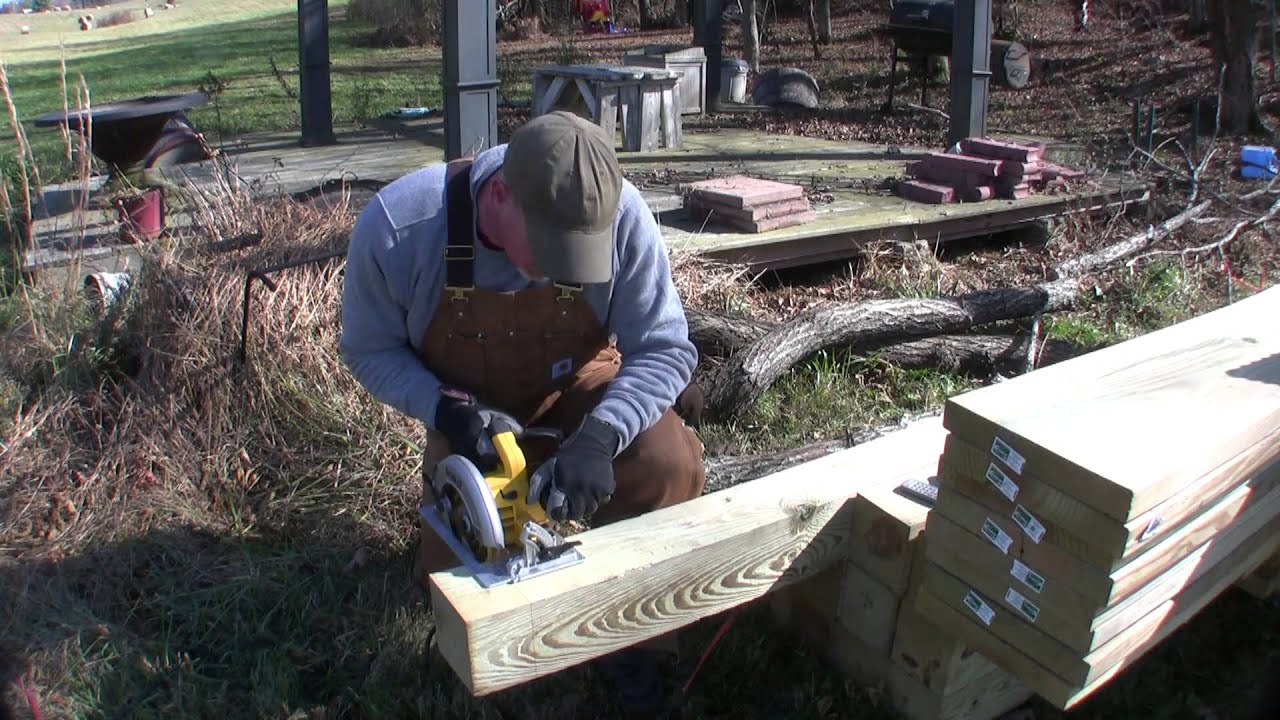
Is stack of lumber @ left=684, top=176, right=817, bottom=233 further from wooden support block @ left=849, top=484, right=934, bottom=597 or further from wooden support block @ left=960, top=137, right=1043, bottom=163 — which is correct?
wooden support block @ left=849, top=484, right=934, bottom=597

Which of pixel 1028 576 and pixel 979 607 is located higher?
pixel 1028 576

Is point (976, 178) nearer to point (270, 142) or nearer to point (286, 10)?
point (270, 142)

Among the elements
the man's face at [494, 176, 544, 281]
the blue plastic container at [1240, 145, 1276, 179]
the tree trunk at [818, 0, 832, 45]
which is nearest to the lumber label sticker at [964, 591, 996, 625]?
the man's face at [494, 176, 544, 281]

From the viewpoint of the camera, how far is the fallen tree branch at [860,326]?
13.4 ft

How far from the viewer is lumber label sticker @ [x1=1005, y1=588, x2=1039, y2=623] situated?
2104mm

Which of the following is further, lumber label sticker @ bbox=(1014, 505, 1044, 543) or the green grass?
the green grass

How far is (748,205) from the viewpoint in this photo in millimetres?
5688

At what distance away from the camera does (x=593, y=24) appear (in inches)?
914

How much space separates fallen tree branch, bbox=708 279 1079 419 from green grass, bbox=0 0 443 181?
437 cm

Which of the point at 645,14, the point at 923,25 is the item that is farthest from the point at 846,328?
the point at 645,14

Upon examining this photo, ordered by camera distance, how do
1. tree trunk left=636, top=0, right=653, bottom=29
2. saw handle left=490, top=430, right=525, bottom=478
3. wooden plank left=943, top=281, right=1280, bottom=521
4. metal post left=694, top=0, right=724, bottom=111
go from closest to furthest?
1. wooden plank left=943, top=281, right=1280, bottom=521
2. saw handle left=490, top=430, right=525, bottom=478
3. metal post left=694, top=0, right=724, bottom=111
4. tree trunk left=636, top=0, right=653, bottom=29

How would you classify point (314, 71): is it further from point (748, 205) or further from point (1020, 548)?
point (1020, 548)

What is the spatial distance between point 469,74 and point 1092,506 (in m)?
4.88

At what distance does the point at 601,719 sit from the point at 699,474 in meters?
0.67
